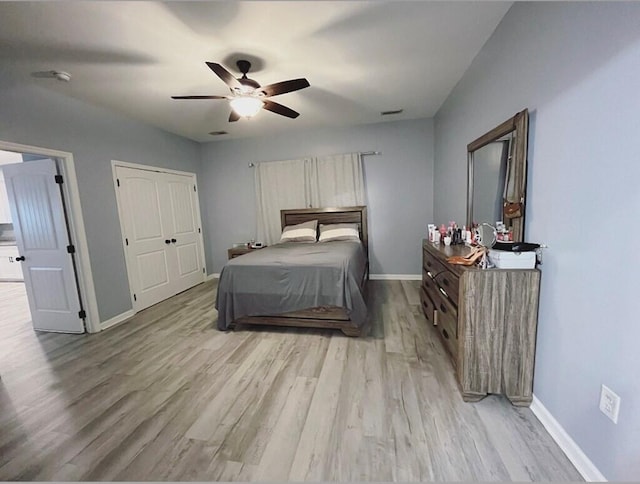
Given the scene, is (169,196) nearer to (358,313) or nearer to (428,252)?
(358,313)

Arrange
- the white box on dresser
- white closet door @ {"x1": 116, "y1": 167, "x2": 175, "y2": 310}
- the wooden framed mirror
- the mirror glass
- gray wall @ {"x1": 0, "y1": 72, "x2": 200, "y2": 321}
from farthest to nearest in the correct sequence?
1. white closet door @ {"x1": 116, "y1": 167, "x2": 175, "y2": 310}
2. gray wall @ {"x1": 0, "y1": 72, "x2": 200, "y2": 321}
3. the mirror glass
4. the wooden framed mirror
5. the white box on dresser

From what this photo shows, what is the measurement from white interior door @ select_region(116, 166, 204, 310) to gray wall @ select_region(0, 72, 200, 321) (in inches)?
6.9

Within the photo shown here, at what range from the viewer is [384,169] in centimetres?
436

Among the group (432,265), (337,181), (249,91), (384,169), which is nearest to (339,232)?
(337,181)

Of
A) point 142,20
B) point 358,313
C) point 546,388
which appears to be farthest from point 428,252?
point 142,20

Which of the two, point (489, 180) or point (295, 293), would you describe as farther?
point (295, 293)

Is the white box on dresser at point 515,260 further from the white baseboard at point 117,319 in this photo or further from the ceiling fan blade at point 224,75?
the white baseboard at point 117,319

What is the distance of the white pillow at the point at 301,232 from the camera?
418 centimetres

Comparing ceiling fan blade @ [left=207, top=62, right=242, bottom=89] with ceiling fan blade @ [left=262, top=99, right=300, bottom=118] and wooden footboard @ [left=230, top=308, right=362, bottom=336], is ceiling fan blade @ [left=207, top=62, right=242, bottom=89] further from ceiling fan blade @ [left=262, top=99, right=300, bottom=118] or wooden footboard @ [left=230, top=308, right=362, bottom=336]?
wooden footboard @ [left=230, top=308, right=362, bottom=336]

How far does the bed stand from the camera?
263cm

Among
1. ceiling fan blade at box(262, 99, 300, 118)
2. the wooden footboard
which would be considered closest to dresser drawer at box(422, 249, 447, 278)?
the wooden footboard

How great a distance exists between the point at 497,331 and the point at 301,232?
9.91 feet

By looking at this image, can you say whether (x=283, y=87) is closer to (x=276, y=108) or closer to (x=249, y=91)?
(x=249, y=91)

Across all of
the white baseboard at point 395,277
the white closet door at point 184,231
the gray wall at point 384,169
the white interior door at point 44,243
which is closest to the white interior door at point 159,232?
the white closet door at point 184,231
